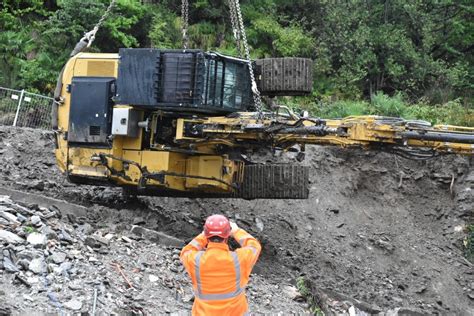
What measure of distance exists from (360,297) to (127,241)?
174 inches

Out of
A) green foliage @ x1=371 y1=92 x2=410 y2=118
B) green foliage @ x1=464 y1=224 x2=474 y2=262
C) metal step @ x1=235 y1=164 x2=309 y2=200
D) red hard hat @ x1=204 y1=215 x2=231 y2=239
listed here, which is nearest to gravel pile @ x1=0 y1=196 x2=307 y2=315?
metal step @ x1=235 y1=164 x2=309 y2=200

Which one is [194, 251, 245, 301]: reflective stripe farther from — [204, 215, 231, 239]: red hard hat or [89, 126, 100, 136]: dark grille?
[89, 126, 100, 136]: dark grille

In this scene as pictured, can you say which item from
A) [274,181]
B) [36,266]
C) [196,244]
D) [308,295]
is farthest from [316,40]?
[196,244]

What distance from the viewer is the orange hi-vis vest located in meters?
6.11

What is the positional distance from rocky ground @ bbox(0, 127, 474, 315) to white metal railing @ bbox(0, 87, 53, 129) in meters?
2.18

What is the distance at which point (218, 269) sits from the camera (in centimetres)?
611

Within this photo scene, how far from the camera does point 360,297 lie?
12781 millimetres

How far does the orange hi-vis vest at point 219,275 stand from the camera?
611 cm

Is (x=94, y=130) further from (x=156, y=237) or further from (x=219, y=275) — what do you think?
(x=219, y=275)

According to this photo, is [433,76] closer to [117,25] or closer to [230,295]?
[117,25]

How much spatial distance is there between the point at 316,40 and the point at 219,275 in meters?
18.0

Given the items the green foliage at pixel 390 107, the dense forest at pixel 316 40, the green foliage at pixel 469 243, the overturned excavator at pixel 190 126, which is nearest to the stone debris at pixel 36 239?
the overturned excavator at pixel 190 126

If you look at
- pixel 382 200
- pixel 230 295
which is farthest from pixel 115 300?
pixel 382 200

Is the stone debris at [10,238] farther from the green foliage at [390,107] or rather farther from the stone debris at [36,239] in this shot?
the green foliage at [390,107]
